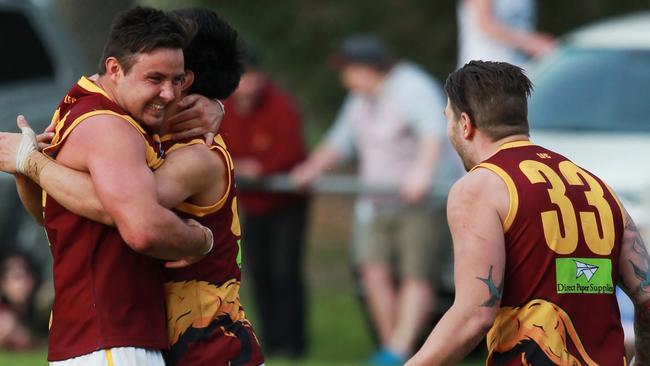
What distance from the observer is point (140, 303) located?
3.96 metres

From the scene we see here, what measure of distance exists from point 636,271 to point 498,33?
4.88 metres

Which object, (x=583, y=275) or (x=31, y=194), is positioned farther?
(x=31, y=194)

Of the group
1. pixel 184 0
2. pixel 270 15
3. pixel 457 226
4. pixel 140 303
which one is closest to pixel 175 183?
pixel 140 303

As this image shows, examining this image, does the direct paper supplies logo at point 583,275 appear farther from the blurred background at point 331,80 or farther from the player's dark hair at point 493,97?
the blurred background at point 331,80

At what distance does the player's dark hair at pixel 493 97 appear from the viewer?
410 centimetres

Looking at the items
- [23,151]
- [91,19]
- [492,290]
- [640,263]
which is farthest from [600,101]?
[91,19]

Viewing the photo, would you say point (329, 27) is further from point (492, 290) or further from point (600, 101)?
point (492, 290)

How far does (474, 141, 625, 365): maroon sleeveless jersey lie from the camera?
13.1 ft

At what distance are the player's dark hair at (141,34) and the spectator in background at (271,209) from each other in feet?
19.5

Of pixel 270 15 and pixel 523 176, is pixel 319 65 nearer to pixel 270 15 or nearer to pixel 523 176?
pixel 270 15

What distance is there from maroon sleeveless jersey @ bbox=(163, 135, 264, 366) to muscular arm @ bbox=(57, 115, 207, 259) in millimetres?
228

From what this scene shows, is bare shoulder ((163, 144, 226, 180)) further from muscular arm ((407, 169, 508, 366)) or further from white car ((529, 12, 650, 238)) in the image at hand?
white car ((529, 12, 650, 238))

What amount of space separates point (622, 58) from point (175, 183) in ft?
17.9

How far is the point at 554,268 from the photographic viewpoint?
3996 millimetres
